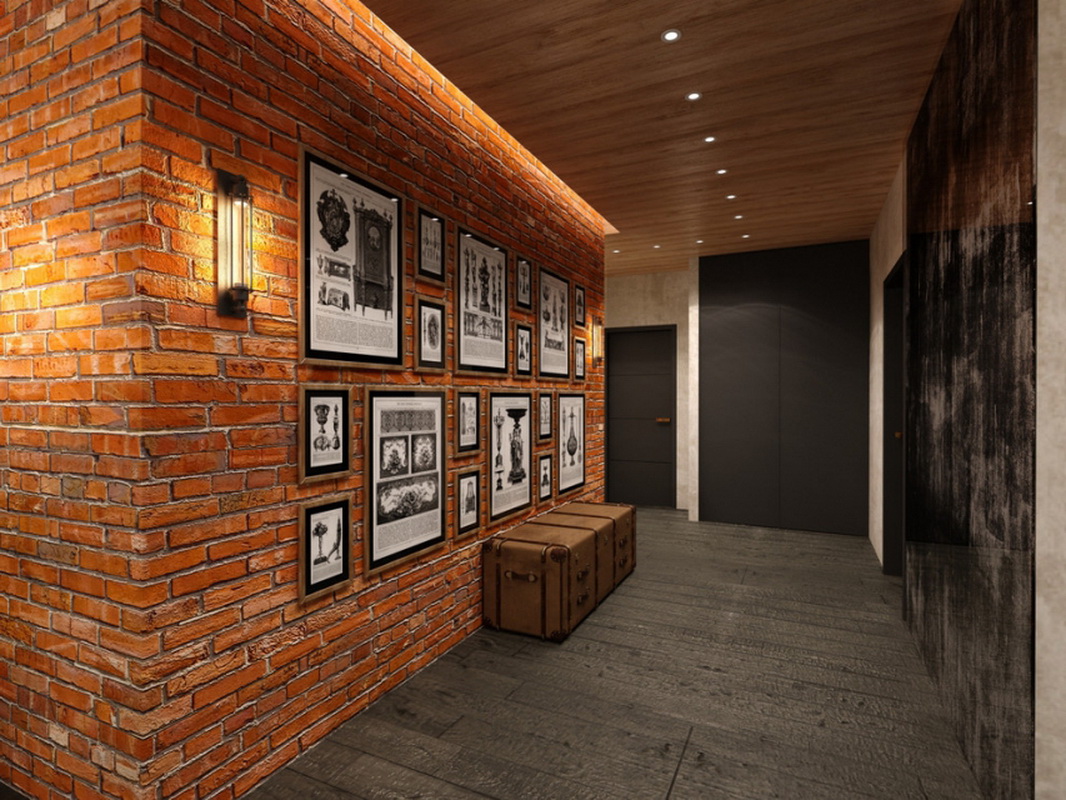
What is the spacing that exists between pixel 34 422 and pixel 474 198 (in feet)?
7.53

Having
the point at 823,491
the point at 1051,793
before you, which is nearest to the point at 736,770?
the point at 1051,793

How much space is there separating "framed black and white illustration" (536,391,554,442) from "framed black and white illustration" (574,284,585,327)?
817 mm

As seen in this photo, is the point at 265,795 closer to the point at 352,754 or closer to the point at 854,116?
the point at 352,754

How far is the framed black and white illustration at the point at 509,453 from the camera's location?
142 inches

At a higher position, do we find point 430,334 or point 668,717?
point 430,334

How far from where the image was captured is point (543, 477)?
4312 millimetres

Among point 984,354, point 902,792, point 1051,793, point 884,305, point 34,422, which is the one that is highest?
point 884,305

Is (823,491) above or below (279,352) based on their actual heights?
below

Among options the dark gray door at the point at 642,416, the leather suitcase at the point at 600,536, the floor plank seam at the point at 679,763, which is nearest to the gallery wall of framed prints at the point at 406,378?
the leather suitcase at the point at 600,536

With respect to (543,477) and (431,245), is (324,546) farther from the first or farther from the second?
(543,477)

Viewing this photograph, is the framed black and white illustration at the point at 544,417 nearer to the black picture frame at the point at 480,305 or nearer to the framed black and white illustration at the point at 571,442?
the framed black and white illustration at the point at 571,442

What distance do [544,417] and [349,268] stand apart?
7.03ft

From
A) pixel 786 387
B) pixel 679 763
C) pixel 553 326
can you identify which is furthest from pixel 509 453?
pixel 786 387

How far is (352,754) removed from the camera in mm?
2264
